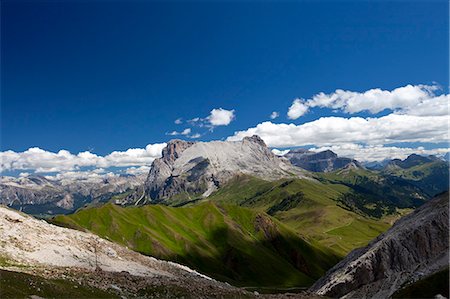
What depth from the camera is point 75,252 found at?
2894 inches

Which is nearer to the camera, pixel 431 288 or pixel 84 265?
pixel 431 288

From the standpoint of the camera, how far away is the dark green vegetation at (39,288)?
36856 mm

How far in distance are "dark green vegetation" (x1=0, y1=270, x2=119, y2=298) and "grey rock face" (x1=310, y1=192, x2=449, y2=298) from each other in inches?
2185

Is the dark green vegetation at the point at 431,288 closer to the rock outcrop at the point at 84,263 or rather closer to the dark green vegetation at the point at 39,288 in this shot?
the rock outcrop at the point at 84,263

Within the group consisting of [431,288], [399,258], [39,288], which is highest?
[39,288]

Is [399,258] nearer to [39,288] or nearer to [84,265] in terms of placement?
[84,265]

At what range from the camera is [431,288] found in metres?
55.8

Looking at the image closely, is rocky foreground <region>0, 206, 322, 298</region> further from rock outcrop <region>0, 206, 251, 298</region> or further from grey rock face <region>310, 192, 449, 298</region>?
grey rock face <region>310, 192, 449, 298</region>

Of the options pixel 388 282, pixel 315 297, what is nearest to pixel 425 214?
pixel 388 282

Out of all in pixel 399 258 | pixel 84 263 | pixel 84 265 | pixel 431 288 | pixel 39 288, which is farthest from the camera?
pixel 399 258

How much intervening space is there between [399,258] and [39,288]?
2847 inches

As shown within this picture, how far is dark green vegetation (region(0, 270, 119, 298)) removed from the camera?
36856 mm

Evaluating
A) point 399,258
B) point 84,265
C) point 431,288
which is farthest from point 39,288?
point 399,258

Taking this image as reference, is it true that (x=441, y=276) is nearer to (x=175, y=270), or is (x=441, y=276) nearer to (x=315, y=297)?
(x=315, y=297)
